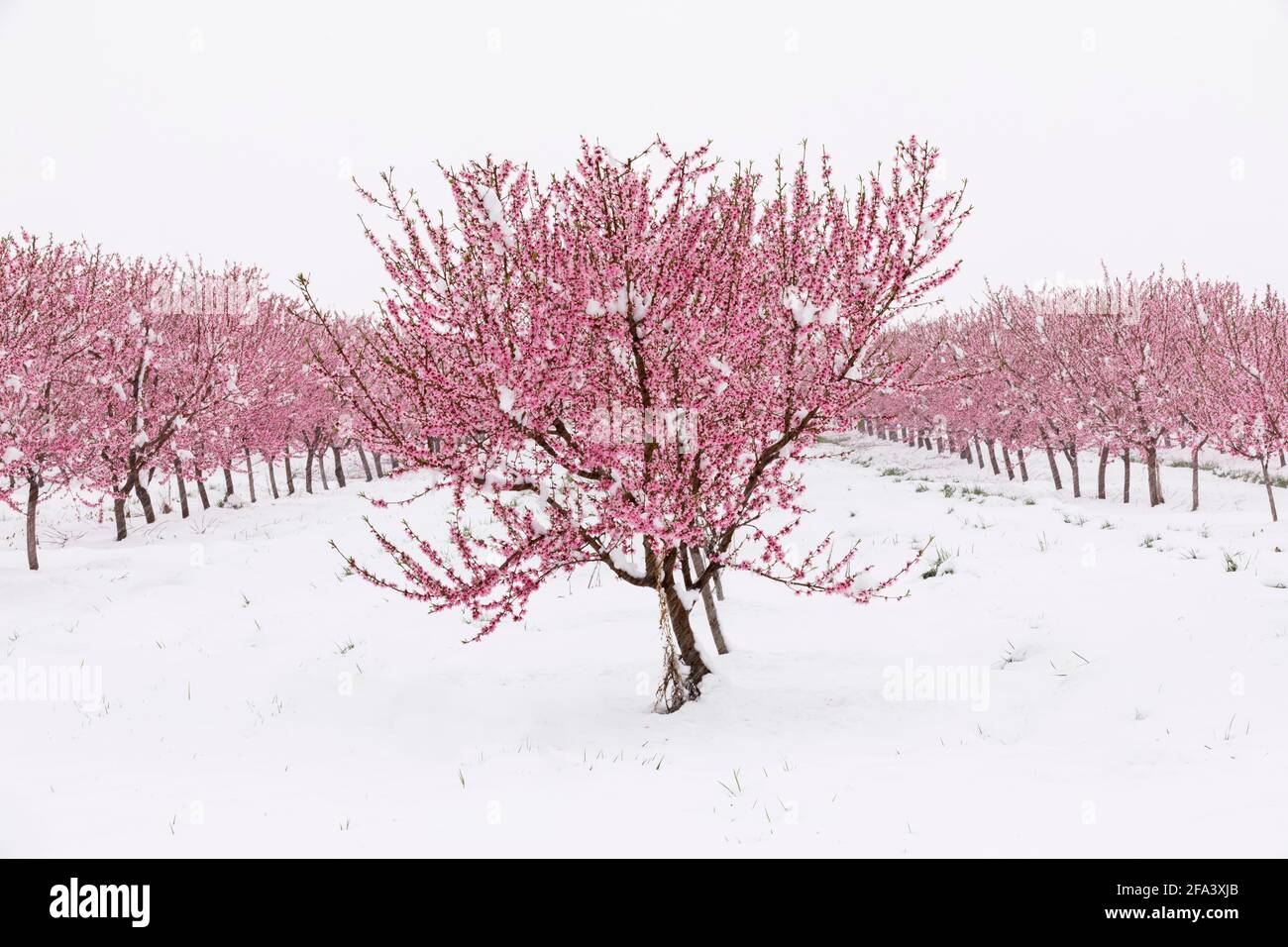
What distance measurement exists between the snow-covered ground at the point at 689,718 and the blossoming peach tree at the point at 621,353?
118 centimetres

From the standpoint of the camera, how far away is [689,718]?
240 inches

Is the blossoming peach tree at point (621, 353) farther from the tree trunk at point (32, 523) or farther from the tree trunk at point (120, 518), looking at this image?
the tree trunk at point (120, 518)

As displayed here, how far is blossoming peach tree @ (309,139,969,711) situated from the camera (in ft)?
17.4

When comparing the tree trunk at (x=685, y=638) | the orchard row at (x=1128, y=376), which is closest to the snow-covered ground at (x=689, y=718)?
the tree trunk at (x=685, y=638)

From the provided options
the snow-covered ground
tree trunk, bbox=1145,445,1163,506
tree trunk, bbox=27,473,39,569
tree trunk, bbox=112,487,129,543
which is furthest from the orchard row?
tree trunk, bbox=112,487,129,543

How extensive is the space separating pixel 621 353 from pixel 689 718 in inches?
127

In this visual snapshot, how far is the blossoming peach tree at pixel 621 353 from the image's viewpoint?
5293 millimetres

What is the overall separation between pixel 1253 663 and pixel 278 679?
867 centimetres

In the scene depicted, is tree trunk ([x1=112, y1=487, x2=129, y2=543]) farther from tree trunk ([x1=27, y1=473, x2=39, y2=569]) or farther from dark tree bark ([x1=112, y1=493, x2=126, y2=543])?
tree trunk ([x1=27, y1=473, x2=39, y2=569])

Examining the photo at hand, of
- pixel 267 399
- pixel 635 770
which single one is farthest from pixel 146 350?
pixel 635 770

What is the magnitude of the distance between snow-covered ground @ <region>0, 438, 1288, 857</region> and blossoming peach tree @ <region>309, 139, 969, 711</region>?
1.18 metres
